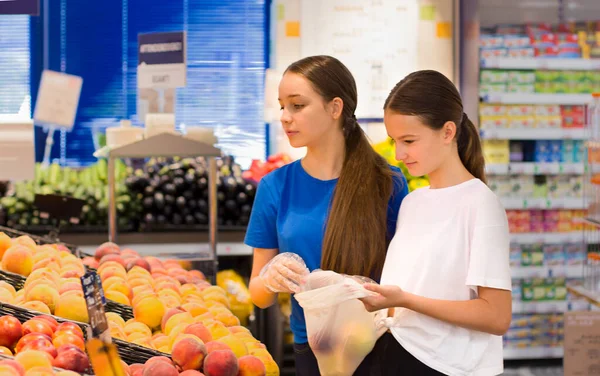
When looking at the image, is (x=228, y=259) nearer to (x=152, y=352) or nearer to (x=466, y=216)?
(x=152, y=352)

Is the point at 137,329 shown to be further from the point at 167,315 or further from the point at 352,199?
the point at 352,199

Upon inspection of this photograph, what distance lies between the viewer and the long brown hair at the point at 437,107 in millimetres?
1692

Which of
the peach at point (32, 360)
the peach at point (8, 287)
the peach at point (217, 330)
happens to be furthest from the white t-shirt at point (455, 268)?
the peach at point (8, 287)

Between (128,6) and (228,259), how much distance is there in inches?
118

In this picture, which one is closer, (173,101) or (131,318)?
(131,318)

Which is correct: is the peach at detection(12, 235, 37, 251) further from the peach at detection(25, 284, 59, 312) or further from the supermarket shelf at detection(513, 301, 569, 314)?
the supermarket shelf at detection(513, 301, 569, 314)

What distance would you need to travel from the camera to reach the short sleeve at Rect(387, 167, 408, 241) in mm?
2027

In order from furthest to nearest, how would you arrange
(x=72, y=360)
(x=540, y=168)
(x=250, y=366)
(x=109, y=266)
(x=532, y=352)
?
(x=532, y=352) → (x=540, y=168) → (x=109, y=266) → (x=250, y=366) → (x=72, y=360)

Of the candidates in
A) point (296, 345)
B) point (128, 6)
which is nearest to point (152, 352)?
point (296, 345)

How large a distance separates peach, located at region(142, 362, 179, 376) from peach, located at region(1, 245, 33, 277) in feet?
3.24

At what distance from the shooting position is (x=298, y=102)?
2018mm

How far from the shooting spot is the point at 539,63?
5.54 m

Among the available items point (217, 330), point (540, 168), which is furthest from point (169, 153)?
point (540, 168)

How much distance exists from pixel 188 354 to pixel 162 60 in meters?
2.33
